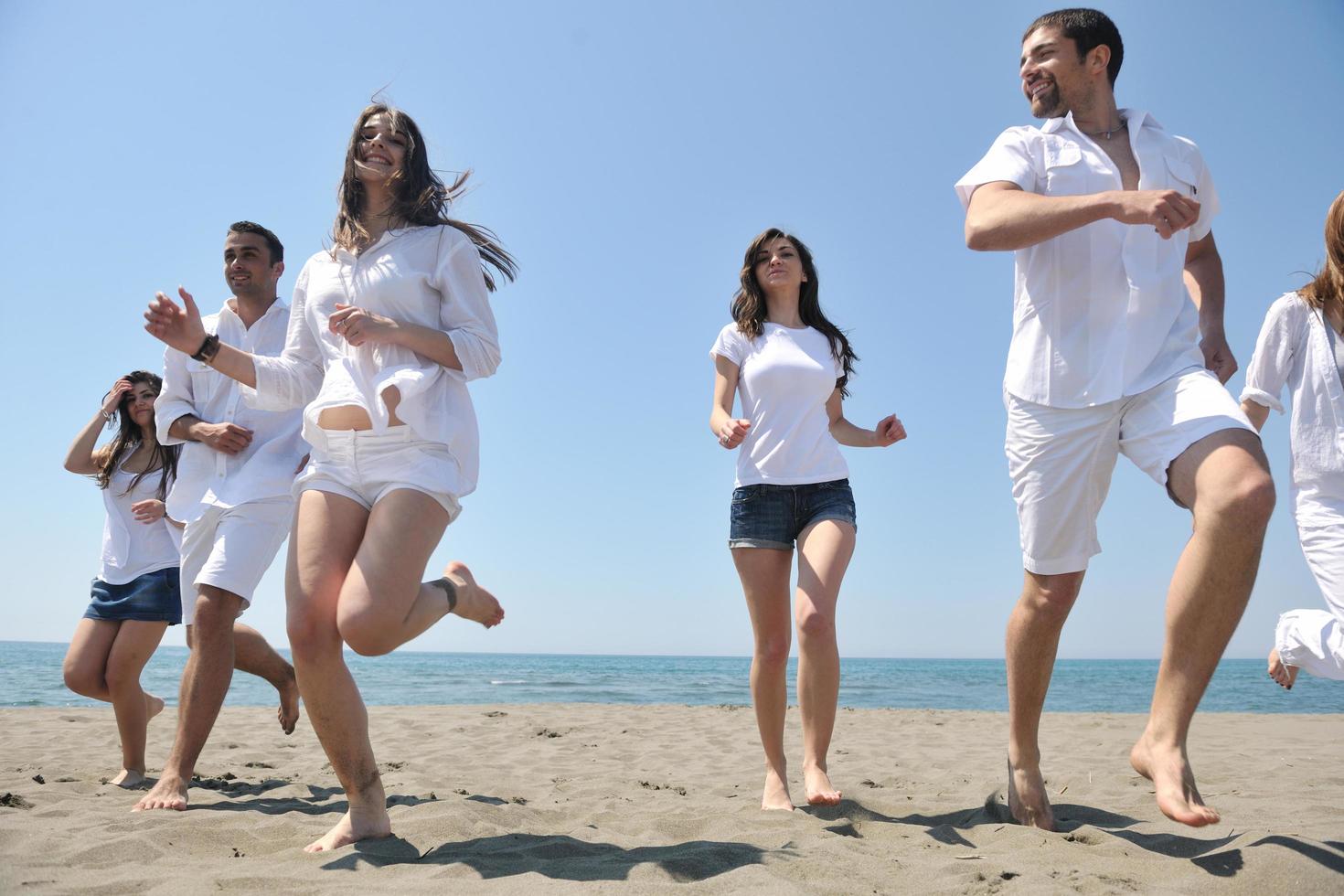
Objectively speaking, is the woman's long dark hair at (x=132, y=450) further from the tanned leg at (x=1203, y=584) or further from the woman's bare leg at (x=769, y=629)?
the tanned leg at (x=1203, y=584)

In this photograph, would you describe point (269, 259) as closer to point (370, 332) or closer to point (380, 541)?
point (370, 332)

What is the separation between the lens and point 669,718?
10.2 m

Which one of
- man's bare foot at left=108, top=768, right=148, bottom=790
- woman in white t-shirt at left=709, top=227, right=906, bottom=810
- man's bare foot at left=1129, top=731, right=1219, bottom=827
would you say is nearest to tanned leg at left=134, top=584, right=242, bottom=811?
man's bare foot at left=108, top=768, right=148, bottom=790

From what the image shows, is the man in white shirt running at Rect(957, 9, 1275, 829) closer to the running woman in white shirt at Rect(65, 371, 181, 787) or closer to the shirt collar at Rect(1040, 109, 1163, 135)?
the shirt collar at Rect(1040, 109, 1163, 135)

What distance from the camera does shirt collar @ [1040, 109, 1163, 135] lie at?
3.16 meters

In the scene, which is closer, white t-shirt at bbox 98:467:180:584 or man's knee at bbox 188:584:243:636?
man's knee at bbox 188:584:243:636

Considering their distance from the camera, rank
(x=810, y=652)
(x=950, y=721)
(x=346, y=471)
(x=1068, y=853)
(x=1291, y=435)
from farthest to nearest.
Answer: (x=950, y=721) < (x=810, y=652) < (x=1291, y=435) < (x=346, y=471) < (x=1068, y=853)

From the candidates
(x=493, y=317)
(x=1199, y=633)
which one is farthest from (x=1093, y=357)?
(x=493, y=317)

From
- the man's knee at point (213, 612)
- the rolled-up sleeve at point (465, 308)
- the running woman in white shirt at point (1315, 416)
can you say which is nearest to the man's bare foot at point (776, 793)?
the running woman in white shirt at point (1315, 416)

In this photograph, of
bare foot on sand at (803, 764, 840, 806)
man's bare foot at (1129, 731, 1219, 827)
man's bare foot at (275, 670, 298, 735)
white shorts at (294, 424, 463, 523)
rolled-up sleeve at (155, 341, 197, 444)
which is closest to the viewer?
man's bare foot at (1129, 731, 1219, 827)

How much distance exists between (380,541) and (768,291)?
101 inches

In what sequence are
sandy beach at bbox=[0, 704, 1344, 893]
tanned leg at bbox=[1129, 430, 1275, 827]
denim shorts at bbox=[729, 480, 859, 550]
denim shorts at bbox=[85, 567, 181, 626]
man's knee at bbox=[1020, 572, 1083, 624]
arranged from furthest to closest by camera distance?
denim shorts at bbox=[85, 567, 181, 626]
denim shorts at bbox=[729, 480, 859, 550]
man's knee at bbox=[1020, 572, 1083, 624]
sandy beach at bbox=[0, 704, 1344, 893]
tanned leg at bbox=[1129, 430, 1275, 827]

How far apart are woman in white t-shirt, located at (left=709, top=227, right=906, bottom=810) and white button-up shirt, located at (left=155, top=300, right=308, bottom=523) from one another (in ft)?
6.62

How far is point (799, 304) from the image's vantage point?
15.9 ft
